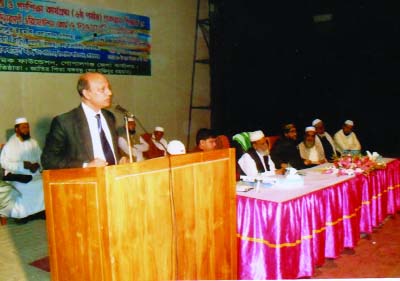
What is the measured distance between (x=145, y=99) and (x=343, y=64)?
502 cm

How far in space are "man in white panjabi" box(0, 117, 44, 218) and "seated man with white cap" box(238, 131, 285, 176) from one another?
3.09 meters

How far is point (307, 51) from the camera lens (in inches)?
381

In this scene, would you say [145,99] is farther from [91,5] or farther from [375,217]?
[375,217]

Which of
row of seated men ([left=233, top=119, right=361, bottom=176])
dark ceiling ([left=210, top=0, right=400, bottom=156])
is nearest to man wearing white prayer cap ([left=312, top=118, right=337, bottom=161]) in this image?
row of seated men ([left=233, top=119, right=361, bottom=176])

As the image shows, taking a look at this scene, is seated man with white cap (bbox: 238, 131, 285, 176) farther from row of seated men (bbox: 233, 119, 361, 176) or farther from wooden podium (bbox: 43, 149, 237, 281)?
wooden podium (bbox: 43, 149, 237, 281)

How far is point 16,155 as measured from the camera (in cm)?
609

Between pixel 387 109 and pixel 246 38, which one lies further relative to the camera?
pixel 387 109

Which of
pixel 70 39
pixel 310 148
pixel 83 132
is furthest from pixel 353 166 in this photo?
pixel 70 39

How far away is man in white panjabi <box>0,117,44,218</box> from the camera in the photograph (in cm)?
557

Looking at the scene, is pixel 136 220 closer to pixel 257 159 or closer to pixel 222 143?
pixel 257 159

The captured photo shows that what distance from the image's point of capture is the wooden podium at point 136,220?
1858mm

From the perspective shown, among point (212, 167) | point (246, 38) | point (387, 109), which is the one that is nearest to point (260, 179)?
point (212, 167)

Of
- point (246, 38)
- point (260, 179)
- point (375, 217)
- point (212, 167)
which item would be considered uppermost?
point (246, 38)

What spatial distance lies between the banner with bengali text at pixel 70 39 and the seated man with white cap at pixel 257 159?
161 inches
